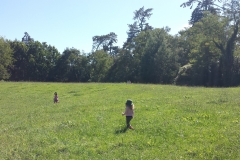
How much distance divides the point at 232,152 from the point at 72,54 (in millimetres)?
82118

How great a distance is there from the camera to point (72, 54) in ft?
291

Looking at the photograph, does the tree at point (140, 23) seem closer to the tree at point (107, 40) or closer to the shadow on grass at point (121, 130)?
the tree at point (107, 40)

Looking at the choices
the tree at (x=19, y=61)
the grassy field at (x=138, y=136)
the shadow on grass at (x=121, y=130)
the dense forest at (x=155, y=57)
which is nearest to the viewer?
the grassy field at (x=138, y=136)

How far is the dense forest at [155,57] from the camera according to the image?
4841cm

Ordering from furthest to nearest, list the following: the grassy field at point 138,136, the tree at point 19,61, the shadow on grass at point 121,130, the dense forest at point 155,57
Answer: the tree at point 19,61, the dense forest at point 155,57, the shadow on grass at point 121,130, the grassy field at point 138,136

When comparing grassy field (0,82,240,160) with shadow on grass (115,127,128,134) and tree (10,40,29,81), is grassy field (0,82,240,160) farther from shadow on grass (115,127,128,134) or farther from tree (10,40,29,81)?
tree (10,40,29,81)

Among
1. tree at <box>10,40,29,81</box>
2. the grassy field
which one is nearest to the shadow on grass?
the grassy field

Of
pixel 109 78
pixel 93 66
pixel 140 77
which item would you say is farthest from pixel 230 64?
pixel 93 66

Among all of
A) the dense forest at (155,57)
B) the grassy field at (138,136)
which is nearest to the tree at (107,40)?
the dense forest at (155,57)

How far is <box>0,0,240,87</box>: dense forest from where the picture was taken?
159ft

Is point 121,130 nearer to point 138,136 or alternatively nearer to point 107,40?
point 138,136

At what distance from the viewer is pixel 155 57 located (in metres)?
64.6

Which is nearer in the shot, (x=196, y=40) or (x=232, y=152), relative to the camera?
(x=232, y=152)

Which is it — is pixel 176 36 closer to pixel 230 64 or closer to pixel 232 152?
pixel 230 64
